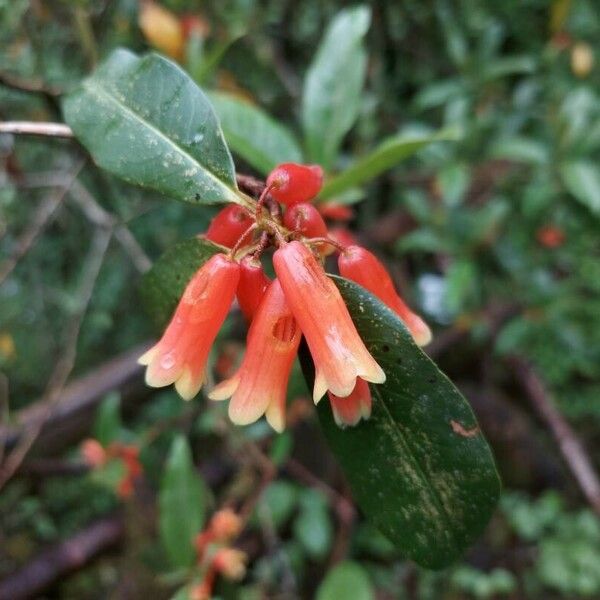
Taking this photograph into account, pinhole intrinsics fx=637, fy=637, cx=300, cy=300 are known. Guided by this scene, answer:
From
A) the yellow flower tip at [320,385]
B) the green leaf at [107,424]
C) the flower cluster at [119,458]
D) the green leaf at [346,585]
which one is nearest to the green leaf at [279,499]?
the green leaf at [346,585]

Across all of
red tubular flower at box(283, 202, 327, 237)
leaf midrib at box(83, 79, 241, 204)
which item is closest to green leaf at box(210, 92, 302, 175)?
leaf midrib at box(83, 79, 241, 204)

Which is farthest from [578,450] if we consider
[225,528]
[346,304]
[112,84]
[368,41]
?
[112,84]

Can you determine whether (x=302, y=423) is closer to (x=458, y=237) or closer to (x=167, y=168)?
(x=458, y=237)

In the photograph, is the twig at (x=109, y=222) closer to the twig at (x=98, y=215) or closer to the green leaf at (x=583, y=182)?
the twig at (x=98, y=215)

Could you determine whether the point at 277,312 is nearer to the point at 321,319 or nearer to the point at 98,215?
the point at 321,319

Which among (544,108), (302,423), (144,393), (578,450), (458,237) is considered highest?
(544,108)

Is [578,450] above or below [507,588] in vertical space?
above

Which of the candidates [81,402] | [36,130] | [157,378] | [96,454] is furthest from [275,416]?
[81,402]
